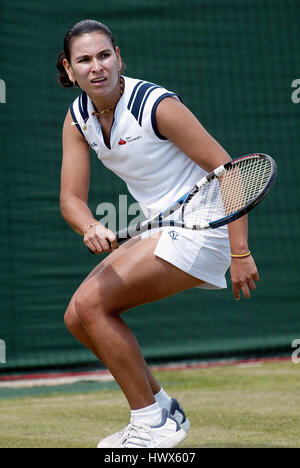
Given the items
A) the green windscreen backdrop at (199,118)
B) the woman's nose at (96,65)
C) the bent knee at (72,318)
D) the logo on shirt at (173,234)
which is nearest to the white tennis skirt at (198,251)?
the logo on shirt at (173,234)

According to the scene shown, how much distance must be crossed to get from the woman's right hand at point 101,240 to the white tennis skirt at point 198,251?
0.74 feet

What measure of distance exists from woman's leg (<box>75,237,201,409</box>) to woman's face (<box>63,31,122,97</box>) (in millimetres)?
600

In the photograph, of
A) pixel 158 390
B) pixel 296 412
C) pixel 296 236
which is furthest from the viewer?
pixel 296 236

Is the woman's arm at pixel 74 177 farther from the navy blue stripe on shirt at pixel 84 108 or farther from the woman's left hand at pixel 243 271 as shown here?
the woman's left hand at pixel 243 271

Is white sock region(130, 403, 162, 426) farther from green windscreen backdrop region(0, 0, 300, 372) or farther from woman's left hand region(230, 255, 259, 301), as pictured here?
green windscreen backdrop region(0, 0, 300, 372)

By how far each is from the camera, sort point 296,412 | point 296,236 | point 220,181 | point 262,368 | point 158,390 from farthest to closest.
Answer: point 296,236 → point 262,368 → point 296,412 → point 158,390 → point 220,181

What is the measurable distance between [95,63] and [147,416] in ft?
4.20

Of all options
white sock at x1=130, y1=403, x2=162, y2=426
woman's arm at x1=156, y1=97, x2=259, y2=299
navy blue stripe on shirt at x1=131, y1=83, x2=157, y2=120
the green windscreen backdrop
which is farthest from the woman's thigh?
A: the green windscreen backdrop

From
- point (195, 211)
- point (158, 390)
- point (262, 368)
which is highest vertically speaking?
point (195, 211)

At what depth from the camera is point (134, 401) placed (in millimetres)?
2891

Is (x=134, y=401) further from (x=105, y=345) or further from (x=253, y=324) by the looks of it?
(x=253, y=324)

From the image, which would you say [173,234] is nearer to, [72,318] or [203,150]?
[203,150]

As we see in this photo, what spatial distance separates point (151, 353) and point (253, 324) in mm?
727
